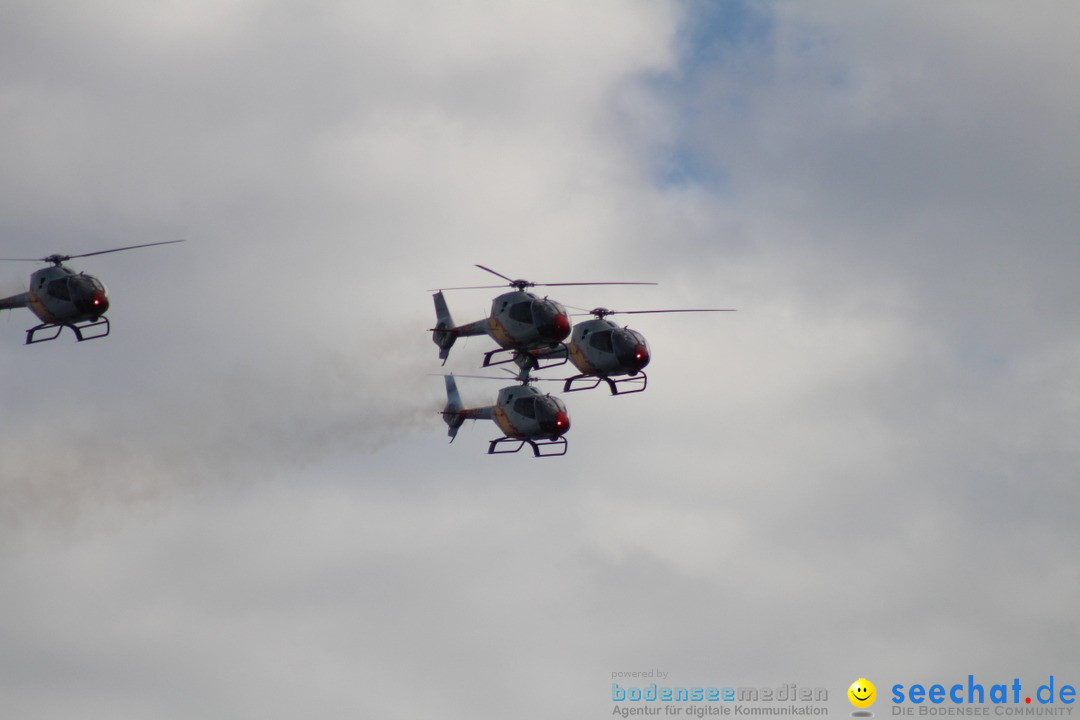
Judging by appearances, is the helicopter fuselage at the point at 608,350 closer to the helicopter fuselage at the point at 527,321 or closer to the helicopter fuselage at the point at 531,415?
the helicopter fuselage at the point at 527,321

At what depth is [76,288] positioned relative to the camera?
85875mm

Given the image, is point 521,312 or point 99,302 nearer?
point 99,302

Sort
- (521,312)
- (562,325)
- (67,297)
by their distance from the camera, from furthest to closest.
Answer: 1. (521,312)
2. (562,325)
3. (67,297)

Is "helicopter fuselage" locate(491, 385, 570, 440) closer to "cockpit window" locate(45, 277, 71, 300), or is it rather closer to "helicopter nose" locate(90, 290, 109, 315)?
"helicopter nose" locate(90, 290, 109, 315)

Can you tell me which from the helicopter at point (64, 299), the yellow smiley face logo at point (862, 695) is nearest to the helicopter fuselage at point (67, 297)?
the helicopter at point (64, 299)

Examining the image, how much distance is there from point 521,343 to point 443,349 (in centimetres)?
992

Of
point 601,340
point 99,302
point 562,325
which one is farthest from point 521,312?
point 99,302

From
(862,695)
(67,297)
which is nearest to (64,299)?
(67,297)

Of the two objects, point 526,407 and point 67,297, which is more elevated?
point 67,297

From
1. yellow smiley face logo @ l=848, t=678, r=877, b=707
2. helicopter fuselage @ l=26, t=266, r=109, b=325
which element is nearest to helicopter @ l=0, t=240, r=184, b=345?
helicopter fuselage @ l=26, t=266, r=109, b=325

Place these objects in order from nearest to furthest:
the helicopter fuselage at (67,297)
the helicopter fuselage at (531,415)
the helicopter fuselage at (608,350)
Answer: the helicopter fuselage at (67,297) → the helicopter fuselage at (608,350) → the helicopter fuselage at (531,415)

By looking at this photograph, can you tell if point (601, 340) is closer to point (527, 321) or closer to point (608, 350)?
point (608, 350)

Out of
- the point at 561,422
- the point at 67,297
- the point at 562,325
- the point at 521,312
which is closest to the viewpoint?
the point at 67,297

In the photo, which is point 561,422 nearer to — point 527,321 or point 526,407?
point 526,407
